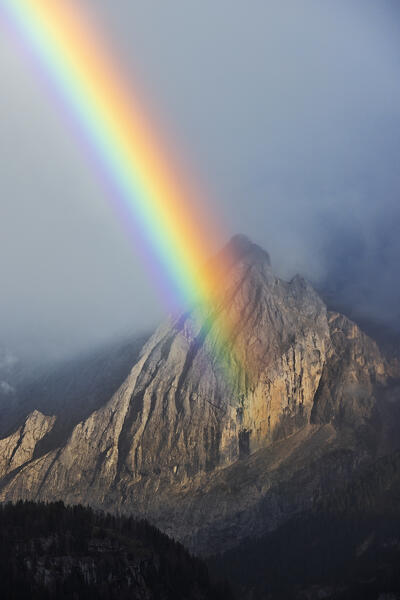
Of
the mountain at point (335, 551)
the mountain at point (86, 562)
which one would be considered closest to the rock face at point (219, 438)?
the mountain at point (335, 551)

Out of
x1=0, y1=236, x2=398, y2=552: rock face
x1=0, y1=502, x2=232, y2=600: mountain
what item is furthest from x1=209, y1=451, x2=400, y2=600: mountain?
x1=0, y1=502, x2=232, y2=600: mountain

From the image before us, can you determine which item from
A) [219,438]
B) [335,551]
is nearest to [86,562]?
[335,551]

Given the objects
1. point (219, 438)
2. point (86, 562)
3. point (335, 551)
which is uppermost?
point (219, 438)

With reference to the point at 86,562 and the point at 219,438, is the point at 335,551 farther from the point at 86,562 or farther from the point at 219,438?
the point at 86,562

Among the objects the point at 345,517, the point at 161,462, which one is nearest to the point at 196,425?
the point at 161,462

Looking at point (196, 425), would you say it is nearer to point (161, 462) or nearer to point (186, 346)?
point (161, 462)

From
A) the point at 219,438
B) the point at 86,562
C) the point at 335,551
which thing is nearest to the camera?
the point at 86,562
